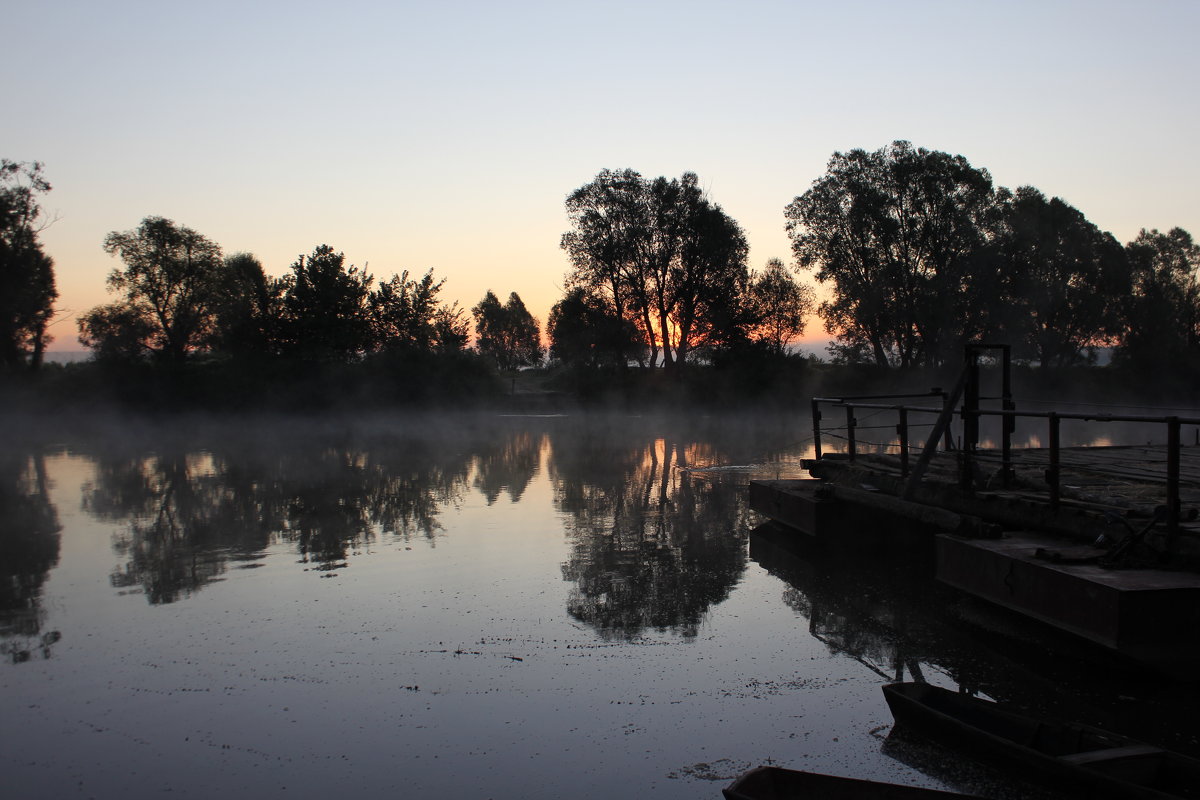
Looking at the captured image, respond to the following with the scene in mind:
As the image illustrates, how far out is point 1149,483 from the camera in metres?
9.61

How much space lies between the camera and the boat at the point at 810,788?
167 inches

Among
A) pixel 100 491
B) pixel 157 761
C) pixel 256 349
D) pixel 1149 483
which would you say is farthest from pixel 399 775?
pixel 256 349

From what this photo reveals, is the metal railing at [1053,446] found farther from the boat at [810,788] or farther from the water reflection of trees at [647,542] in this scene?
the boat at [810,788]

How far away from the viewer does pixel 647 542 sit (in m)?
12.1

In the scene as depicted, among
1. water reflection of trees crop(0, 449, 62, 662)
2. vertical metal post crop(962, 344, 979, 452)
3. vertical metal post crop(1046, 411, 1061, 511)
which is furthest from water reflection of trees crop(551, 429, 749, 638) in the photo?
water reflection of trees crop(0, 449, 62, 662)

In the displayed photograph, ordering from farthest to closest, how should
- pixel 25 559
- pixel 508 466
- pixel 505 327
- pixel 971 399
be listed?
pixel 505 327 < pixel 508 466 < pixel 25 559 < pixel 971 399

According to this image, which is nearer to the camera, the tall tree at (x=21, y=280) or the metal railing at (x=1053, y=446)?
the metal railing at (x=1053, y=446)

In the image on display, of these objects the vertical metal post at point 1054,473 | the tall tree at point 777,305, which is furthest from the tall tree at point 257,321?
the vertical metal post at point 1054,473

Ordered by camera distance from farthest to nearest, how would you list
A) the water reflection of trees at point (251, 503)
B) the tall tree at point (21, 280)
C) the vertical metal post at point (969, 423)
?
1. the tall tree at point (21, 280)
2. the water reflection of trees at point (251, 503)
3. the vertical metal post at point (969, 423)

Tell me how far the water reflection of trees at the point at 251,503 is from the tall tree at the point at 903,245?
2602cm

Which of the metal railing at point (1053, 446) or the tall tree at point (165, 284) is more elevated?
the tall tree at point (165, 284)

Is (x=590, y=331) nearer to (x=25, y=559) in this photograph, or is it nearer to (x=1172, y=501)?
(x=25, y=559)

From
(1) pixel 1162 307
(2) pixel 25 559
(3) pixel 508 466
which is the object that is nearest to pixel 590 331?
(3) pixel 508 466

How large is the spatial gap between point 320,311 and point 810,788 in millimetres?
46231
